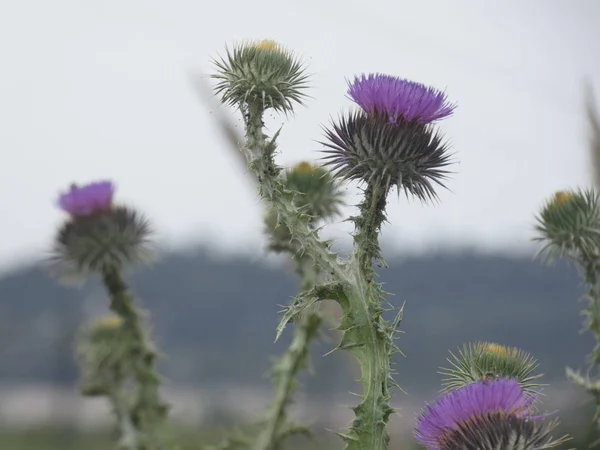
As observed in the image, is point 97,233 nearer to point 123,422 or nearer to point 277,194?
point 123,422

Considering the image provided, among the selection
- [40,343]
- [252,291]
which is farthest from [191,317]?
[40,343]

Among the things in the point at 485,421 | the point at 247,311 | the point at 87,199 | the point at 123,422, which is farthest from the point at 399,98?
the point at 247,311

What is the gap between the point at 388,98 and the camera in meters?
4.48

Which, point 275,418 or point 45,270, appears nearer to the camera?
point 275,418

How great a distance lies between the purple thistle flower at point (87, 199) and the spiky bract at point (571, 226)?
3.76 meters

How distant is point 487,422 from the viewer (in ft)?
11.2

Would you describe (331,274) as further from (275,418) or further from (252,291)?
(252,291)

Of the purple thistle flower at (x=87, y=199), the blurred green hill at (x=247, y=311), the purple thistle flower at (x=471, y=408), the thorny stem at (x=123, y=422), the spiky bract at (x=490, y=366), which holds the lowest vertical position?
the purple thistle flower at (x=471, y=408)

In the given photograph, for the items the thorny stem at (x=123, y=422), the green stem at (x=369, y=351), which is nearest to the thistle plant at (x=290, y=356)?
the thorny stem at (x=123, y=422)

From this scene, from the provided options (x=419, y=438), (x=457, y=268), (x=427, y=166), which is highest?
(x=457, y=268)

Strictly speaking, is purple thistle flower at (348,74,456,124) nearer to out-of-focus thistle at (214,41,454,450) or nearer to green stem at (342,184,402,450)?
out-of-focus thistle at (214,41,454,450)

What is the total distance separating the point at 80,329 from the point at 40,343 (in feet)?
452

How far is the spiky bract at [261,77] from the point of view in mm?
4910

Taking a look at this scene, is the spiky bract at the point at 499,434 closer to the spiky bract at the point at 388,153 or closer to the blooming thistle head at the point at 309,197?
the spiky bract at the point at 388,153
